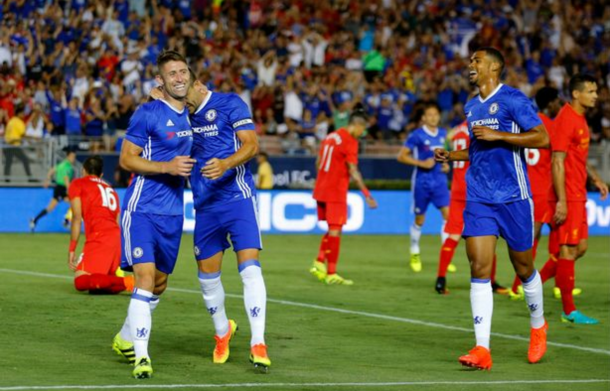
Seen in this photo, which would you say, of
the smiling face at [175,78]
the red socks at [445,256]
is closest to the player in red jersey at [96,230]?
the red socks at [445,256]

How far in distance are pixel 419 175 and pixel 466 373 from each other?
882 cm

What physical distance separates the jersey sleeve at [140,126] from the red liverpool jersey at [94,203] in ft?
17.3

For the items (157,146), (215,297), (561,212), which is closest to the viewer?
(157,146)

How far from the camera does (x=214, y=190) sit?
9.10 metres

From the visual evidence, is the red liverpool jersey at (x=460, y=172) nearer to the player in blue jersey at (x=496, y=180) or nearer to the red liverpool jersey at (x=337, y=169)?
the red liverpool jersey at (x=337, y=169)

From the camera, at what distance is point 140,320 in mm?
8531

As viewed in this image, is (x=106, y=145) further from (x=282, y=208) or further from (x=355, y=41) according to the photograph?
(x=355, y=41)

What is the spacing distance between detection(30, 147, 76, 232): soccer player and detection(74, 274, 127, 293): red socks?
1090cm

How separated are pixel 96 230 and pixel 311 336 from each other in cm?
409

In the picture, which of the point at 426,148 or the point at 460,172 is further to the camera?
the point at 426,148

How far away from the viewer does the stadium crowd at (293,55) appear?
27.2 meters

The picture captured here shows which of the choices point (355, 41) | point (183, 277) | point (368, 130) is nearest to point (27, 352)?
point (183, 277)

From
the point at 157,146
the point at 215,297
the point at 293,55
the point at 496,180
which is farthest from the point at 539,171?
the point at 293,55

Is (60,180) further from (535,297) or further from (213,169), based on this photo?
(213,169)
